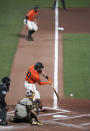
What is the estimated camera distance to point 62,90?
55.9 ft

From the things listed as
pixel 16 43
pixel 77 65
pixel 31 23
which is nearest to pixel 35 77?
pixel 77 65

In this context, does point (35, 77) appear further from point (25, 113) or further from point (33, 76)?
point (25, 113)

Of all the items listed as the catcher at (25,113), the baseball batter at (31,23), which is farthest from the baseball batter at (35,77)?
the baseball batter at (31,23)

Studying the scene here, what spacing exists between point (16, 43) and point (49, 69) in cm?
468

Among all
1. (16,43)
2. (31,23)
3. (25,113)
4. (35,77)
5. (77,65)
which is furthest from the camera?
(31,23)

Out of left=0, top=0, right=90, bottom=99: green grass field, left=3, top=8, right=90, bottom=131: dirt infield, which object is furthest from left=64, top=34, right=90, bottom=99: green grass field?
left=3, top=8, right=90, bottom=131: dirt infield

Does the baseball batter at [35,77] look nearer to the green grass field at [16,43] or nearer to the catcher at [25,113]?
the catcher at [25,113]

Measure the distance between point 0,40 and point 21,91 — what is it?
25.2ft

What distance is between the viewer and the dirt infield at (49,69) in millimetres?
11629

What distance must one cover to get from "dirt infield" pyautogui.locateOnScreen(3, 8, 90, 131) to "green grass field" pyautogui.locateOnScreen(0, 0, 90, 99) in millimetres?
366

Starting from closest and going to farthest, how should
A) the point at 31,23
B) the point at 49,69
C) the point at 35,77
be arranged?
the point at 35,77, the point at 49,69, the point at 31,23

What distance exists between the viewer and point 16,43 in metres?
23.1

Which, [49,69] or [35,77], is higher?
[49,69]

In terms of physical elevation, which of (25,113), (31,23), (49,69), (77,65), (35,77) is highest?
(31,23)
